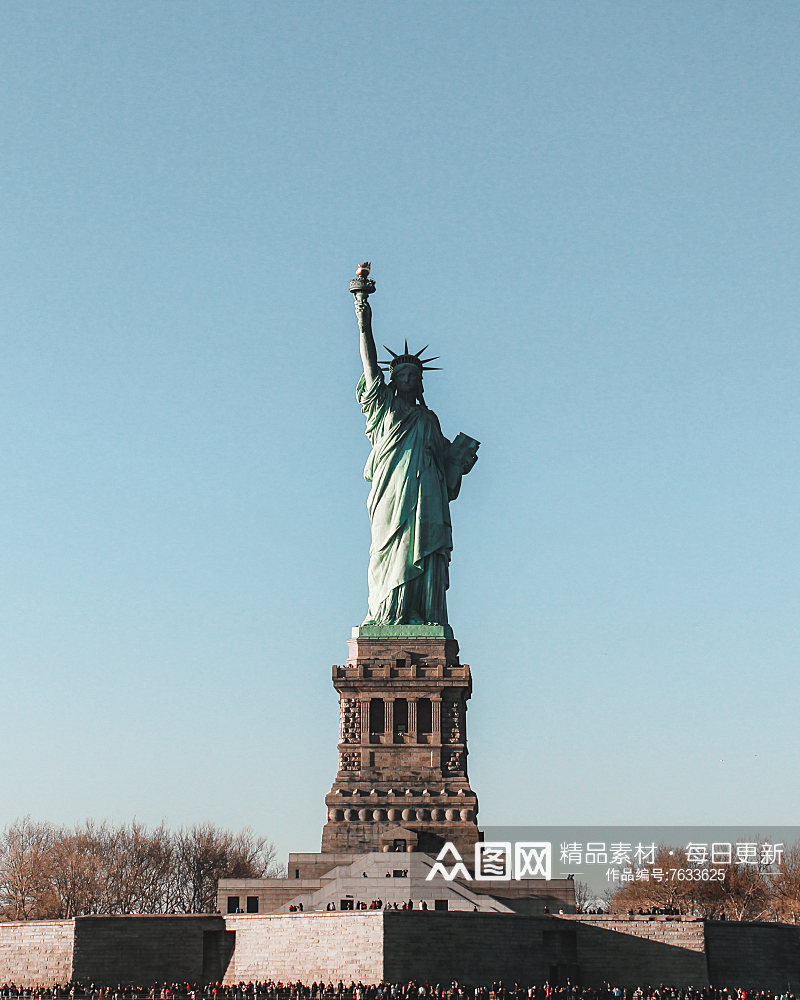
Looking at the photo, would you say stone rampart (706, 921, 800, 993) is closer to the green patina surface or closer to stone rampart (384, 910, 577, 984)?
stone rampart (384, 910, 577, 984)

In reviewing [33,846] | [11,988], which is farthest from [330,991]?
[33,846]

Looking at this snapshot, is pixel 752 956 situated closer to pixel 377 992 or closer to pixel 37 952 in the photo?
pixel 377 992

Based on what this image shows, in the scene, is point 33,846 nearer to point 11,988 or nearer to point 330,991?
point 11,988

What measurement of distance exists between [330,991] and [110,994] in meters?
5.96

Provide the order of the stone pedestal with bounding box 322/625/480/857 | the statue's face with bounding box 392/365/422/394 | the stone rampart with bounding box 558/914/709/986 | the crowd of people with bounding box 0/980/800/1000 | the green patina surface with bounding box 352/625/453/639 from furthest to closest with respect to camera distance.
A: the statue's face with bounding box 392/365/422/394, the green patina surface with bounding box 352/625/453/639, the stone pedestal with bounding box 322/625/480/857, the stone rampart with bounding box 558/914/709/986, the crowd of people with bounding box 0/980/800/1000

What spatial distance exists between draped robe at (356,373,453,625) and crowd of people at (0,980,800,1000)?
56.7 ft

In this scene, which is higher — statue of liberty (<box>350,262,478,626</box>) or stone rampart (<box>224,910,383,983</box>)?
statue of liberty (<box>350,262,478,626</box>)

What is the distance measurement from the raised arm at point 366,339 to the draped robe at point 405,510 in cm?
33

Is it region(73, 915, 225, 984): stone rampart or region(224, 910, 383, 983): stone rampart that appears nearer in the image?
region(224, 910, 383, 983): stone rampart

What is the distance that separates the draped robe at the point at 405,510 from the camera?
5288cm

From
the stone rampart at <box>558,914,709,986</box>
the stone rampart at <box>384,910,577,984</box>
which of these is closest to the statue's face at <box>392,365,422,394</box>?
the stone rampart at <box>384,910,577,984</box>

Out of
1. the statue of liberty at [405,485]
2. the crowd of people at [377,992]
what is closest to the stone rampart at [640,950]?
the crowd of people at [377,992]

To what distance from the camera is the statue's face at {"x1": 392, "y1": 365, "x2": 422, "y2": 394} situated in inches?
2158

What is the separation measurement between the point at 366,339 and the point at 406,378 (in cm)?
224
